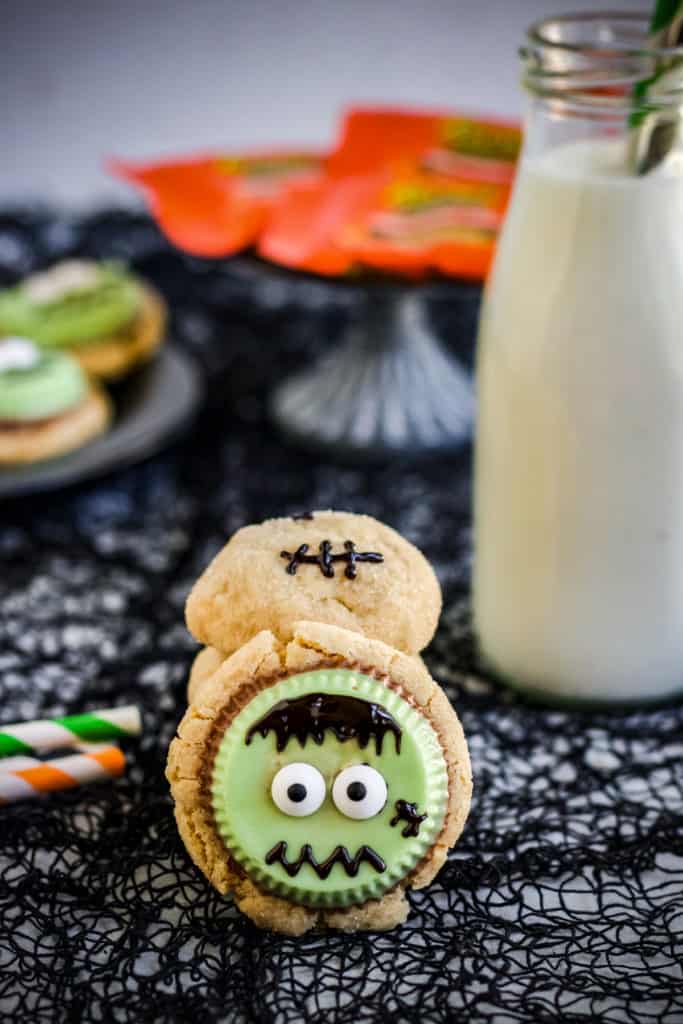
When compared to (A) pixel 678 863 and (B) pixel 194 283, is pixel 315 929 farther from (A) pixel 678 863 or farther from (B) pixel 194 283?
(B) pixel 194 283

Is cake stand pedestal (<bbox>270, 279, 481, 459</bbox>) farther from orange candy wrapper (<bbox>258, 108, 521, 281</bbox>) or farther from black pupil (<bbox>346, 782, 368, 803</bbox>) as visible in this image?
black pupil (<bbox>346, 782, 368, 803</bbox>)

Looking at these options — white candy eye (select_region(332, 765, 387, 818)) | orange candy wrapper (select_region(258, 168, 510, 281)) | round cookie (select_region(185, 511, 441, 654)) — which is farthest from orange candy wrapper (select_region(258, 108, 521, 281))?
white candy eye (select_region(332, 765, 387, 818))

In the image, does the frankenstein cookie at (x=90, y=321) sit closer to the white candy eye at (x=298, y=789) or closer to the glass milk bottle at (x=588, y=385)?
the glass milk bottle at (x=588, y=385)

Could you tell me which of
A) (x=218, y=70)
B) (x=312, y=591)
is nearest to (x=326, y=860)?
(x=312, y=591)

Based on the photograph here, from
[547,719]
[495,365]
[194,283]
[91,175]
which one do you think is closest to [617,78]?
[495,365]

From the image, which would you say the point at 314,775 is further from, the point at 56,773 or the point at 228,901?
the point at 56,773
